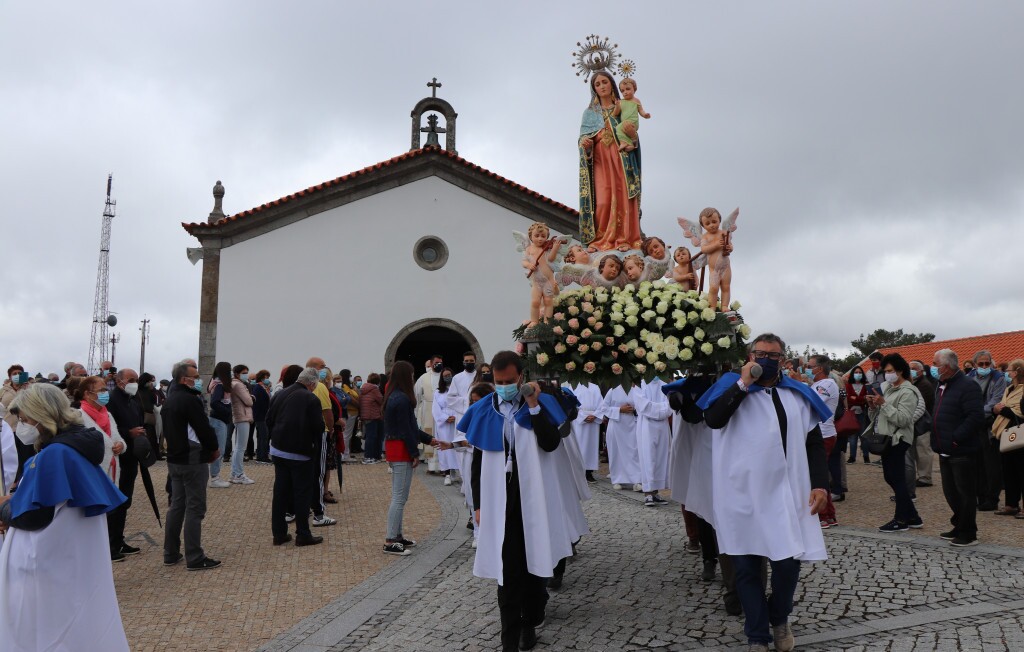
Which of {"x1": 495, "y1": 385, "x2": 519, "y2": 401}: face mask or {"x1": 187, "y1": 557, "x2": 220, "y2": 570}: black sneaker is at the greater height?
{"x1": 495, "y1": 385, "x2": 519, "y2": 401}: face mask

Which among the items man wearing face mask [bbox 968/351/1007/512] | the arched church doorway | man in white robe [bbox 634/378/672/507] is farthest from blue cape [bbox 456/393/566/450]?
the arched church doorway

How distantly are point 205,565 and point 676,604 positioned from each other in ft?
14.4

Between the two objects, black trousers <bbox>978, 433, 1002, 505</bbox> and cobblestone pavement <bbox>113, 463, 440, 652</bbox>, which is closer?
cobblestone pavement <bbox>113, 463, 440, 652</bbox>

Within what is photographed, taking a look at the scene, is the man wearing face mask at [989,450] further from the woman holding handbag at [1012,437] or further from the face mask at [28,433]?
the face mask at [28,433]

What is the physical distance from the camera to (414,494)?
37.0 ft

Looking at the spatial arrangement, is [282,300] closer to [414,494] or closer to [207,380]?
[207,380]

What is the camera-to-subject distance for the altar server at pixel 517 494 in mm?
4707

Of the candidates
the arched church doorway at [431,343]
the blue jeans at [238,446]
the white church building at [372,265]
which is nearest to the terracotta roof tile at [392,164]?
the white church building at [372,265]

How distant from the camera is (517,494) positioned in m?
4.83

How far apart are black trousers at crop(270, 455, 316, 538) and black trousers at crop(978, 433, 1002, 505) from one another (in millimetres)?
8245

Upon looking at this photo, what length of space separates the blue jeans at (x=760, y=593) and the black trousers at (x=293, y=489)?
4.84 m

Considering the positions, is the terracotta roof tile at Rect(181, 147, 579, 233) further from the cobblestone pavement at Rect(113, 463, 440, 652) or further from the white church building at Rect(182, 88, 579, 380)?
the cobblestone pavement at Rect(113, 463, 440, 652)

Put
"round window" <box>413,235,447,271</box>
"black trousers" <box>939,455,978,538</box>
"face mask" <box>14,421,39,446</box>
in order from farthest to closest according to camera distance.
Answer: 1. "round window" <box>413,235,447,271</box>
2. "black trousers" <box>939,455,978,538</box>
3. "face mask" <box>14,421,39,446</box>

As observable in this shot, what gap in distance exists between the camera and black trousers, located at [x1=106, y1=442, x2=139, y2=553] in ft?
23.8
